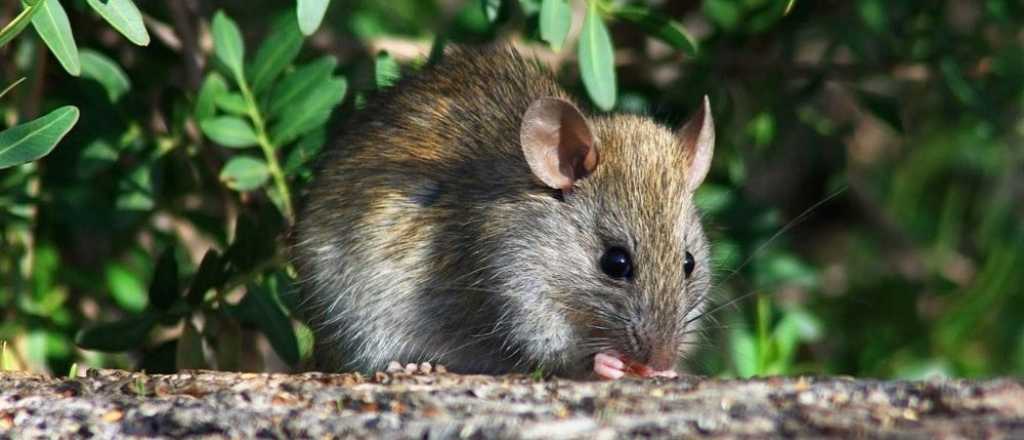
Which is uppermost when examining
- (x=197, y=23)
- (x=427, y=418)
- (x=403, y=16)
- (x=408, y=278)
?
(x=403, y=16)

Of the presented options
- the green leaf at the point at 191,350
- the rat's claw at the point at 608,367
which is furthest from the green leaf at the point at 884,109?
the green leaf at the point at 191,350

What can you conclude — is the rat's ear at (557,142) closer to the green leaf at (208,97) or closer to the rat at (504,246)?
the rat at (504,246)

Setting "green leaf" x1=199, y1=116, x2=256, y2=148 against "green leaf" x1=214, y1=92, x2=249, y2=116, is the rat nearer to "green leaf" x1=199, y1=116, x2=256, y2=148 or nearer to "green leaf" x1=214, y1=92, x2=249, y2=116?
"green leaf" x1=199, y1=116, x2=256, y2=148

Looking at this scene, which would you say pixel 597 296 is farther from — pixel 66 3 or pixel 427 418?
pixel 66 3

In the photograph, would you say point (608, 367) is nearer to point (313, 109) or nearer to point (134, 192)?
point (313, 109)

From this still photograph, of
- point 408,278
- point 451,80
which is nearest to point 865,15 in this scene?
point 451,80

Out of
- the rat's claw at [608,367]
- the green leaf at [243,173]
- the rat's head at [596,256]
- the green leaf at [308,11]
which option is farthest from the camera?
the green leaf at [243,173]

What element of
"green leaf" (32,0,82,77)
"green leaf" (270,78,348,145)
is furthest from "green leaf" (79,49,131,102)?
"green leaf" (32,0,82,77)
